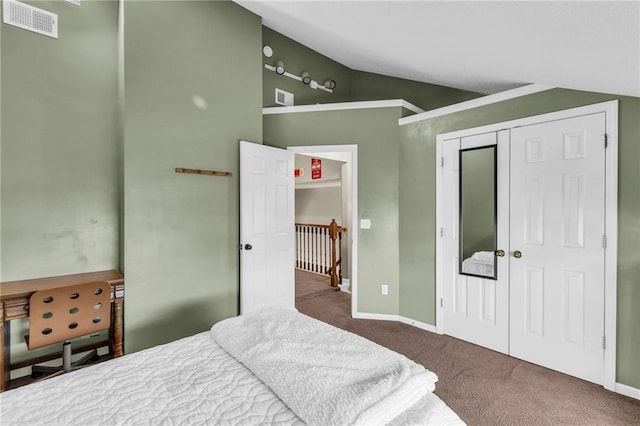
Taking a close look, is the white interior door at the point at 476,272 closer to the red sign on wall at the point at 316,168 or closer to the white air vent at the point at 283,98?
the white air vent at the point at 283,98

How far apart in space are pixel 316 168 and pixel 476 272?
167 inches

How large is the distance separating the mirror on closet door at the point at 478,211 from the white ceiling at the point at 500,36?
0.74 m

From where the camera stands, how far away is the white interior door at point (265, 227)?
318 centimetres

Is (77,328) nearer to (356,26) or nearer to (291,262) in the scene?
(291,262)

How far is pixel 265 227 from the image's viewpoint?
335 cm

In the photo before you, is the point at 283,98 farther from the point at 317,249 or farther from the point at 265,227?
the point at 317,249

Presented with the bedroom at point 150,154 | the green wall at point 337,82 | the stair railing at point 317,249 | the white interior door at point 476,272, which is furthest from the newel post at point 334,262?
the white interior door at point 476,272

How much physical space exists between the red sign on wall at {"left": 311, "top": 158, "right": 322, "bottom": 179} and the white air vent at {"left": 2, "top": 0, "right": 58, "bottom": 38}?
15.0 feet

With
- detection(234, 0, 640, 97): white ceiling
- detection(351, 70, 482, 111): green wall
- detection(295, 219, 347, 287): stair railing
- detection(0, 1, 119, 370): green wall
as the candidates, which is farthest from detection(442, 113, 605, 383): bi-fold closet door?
detection(0, 1, 119, 370): green wall

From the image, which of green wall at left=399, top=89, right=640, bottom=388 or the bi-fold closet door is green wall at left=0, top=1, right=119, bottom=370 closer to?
green wall at left=399, top=89, right=640, bottom=388

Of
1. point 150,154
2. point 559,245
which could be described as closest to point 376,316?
point 559,245

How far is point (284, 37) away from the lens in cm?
413

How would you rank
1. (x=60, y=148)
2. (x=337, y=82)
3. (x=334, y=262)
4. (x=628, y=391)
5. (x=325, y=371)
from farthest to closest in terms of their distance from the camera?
(x=334, y=262)
(x=337, y=82)
(x=60, y=148)
(x=628, y=391)
(x=325, y=371)

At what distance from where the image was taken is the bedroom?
2.40m
